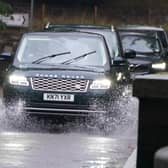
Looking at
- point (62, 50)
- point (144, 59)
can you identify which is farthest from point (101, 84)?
point (144, 59)

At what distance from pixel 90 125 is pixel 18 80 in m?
1.39

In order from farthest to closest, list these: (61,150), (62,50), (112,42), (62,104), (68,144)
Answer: (112,42) < (62,50) < (62,104) < (68,144) < (61,150)

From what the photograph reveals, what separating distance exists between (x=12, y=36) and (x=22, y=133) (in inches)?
865

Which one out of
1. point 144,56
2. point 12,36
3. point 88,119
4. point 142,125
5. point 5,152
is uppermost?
point 142,125

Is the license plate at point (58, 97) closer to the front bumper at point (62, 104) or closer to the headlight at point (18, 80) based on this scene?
the front bumper at point (62, 104)

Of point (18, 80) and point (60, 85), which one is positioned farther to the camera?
point (18, 80)

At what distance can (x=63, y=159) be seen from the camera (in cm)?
951

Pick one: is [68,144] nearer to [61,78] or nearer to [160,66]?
[61,78]

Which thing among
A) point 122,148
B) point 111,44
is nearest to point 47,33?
point 111,44

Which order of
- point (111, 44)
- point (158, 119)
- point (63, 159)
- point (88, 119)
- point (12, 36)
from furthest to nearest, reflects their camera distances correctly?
point (12, 36)
point (111, 44)
point (88, 119)
point (63, 159)
point (158, 119)

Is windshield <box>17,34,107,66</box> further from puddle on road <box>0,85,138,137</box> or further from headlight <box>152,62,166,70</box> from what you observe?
headlight <box>152,62,166,70</box>

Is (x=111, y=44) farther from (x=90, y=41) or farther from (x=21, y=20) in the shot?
(x=21, y=20)

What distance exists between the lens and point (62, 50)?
14.2 m

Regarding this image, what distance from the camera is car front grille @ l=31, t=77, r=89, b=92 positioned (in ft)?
42.5
